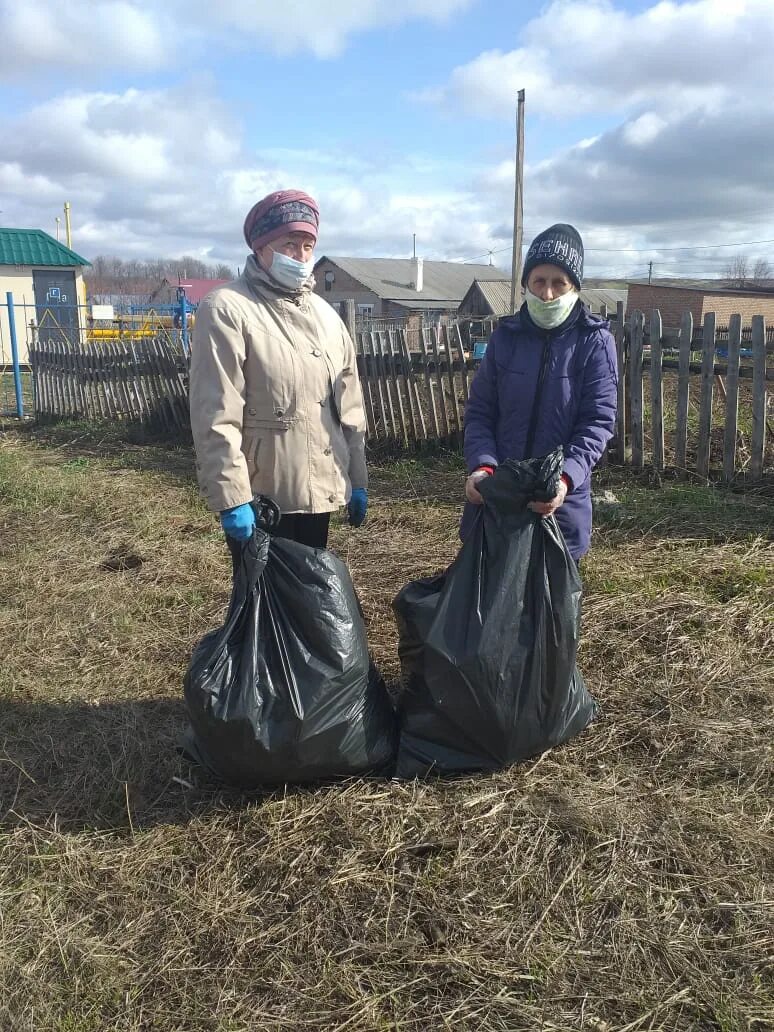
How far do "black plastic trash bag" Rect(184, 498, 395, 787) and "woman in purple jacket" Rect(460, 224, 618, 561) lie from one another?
513mm

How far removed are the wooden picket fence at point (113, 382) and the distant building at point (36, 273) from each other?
30.5 ft

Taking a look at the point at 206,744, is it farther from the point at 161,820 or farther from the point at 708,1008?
the point at 708,1008

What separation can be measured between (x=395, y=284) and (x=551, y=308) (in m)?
47.8

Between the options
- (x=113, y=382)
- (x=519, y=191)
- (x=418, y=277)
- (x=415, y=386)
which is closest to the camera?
(x=415, y=386)

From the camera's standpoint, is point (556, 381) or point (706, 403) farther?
point (706, 403)

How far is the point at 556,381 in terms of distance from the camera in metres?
2.22

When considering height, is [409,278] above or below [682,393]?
above

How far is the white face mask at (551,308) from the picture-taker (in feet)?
7.14

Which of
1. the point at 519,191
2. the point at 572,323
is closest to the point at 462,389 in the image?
the point at 572,323

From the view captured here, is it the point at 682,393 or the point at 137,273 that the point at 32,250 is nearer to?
the point at 682,393

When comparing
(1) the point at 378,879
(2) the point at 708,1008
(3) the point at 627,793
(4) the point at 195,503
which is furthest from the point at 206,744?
(4) the point at 195,503

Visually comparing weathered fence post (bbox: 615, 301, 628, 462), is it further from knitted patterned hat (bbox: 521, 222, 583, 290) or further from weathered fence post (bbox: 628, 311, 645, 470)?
knitted patterned hat (bbox: 521, 222, 583, 290)

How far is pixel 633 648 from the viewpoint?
3.08 meters

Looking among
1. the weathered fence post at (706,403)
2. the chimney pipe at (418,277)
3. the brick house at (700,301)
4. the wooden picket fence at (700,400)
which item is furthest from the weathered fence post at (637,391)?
the chimney pipe at (418,277)
